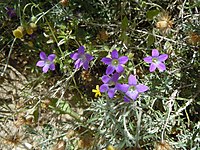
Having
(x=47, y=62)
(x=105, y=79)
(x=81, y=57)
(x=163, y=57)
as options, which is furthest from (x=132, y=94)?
(x=47, y=62)

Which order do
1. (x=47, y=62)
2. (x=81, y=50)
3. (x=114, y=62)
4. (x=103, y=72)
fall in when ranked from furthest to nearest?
(x=103, y=72)
(x=47, y=62)
(x=81, y=50)
(x=114, y=62)

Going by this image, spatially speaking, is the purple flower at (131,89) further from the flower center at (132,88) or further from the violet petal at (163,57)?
the violet petal at (163,57)

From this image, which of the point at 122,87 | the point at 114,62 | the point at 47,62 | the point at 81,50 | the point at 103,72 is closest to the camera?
the point at 122,87

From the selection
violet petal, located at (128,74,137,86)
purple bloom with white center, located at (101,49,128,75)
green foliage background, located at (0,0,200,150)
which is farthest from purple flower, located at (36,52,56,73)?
violet petal, located at (128,74,137,86)

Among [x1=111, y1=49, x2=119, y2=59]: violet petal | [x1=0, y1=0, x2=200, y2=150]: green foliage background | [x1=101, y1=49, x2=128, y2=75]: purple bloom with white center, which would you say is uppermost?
[x1=111, y1=49, x2=119, y2=59]: violet petal

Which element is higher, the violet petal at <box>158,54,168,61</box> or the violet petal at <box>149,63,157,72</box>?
the violet petal at <box>158,54,168,61</box>

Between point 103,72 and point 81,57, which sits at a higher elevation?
point 81,57

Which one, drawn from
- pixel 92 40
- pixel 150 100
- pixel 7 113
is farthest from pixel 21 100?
pixel 150 100

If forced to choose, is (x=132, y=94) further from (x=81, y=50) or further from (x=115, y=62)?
(x=81, y=50)

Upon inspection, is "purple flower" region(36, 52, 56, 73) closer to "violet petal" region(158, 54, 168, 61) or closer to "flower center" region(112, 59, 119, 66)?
"flower center" region(112, 59, 119, 66)

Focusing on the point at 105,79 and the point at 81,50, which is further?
the point at 81,50

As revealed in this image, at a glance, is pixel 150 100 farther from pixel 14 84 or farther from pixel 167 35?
pixel 14 84
